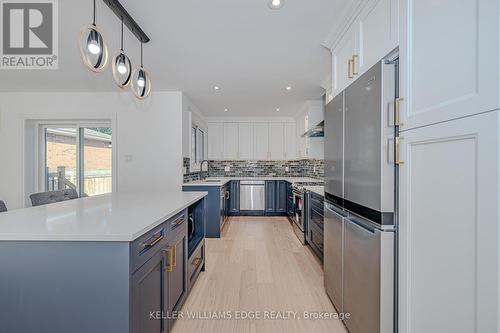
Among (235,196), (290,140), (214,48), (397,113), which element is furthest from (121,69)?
(290,140)

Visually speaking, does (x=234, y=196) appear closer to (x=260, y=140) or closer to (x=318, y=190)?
(x=260, y=140)

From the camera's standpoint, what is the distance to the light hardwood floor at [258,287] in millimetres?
1852

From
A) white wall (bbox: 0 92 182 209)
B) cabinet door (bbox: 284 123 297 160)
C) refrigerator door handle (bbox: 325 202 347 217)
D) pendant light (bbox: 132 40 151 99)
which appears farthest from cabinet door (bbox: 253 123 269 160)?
refrigerator door handle (bbox: 325 202 347 217)

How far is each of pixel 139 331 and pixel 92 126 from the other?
163 inches

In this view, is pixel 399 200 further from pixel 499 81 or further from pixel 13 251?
pixel 13 251

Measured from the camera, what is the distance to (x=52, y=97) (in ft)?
13.8

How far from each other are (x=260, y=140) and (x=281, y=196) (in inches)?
56.2

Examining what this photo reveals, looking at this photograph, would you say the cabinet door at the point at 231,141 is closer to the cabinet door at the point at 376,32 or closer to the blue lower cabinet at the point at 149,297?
the cabinet door at the point at 376,32

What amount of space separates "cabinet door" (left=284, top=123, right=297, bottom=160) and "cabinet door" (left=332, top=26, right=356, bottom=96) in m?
3.80

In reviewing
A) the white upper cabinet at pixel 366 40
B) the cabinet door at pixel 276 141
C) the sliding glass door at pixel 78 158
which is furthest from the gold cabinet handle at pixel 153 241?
the cabinet door at pixel 276 141

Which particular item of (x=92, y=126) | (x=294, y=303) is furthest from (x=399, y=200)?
(x=92, y=126)

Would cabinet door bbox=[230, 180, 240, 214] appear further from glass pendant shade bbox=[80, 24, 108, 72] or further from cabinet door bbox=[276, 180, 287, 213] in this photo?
glass pendant shade bbox=[80, 24, 108, 72]

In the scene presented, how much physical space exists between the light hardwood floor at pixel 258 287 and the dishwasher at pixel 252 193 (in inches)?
71.9

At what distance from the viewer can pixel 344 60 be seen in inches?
80.9
